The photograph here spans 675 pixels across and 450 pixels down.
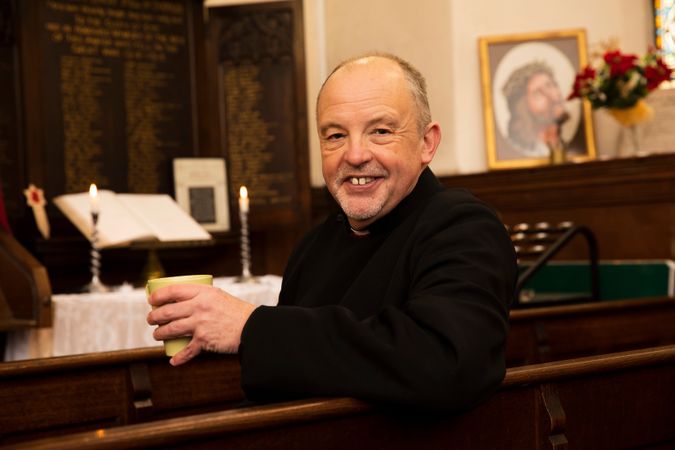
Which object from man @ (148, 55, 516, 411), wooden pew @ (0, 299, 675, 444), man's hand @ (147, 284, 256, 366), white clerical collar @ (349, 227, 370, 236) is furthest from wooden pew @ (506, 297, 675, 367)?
man's hand @ (147, 284, 256, 366)

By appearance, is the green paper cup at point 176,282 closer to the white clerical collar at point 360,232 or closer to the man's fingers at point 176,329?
the man's fingers at point 176,329

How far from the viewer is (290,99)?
722 cm

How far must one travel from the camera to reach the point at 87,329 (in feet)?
14.2

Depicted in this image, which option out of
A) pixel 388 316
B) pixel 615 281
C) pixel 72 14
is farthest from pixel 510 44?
pixel 388 316

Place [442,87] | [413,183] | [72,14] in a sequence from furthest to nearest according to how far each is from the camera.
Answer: [442,87] → [72,14] → [413,183]

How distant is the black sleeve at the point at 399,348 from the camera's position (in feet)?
5.75

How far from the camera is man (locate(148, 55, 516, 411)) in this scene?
69.7 inches

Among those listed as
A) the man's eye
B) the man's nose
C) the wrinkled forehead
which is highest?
the wrinkled forehead

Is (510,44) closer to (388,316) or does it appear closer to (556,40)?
(556,40)

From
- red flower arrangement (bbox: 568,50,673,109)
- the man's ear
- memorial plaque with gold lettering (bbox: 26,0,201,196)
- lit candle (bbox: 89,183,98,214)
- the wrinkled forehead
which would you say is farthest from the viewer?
red flower arrangement (bbox: 568,50,673,109)

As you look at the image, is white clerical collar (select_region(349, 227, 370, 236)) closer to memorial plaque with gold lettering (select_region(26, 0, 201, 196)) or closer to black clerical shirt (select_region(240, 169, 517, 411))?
black clerical shirt (select_region(240, 169, 517, 411))

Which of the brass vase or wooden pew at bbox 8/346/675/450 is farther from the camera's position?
the brass vase

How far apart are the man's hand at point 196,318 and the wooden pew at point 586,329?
6.47 ft

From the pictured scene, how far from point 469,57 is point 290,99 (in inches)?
83.5
